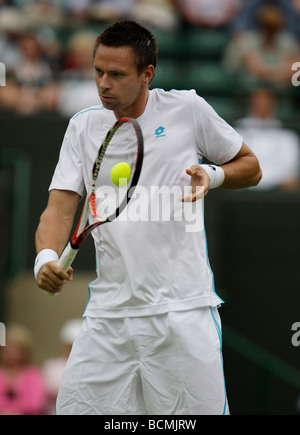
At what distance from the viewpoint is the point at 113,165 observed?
3.94 m

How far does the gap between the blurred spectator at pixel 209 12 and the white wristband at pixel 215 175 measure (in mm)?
6688

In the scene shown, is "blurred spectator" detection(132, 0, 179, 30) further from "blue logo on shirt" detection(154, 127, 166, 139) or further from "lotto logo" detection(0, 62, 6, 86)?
"blue logo on shirt" detection(154, 127, 166, 139)

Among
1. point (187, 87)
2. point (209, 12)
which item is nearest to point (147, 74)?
point (187, 87)

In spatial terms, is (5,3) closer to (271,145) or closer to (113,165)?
(271,145)

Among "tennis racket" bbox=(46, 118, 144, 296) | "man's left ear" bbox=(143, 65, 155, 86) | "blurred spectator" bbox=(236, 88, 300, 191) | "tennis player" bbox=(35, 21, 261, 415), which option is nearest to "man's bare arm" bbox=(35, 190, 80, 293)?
"tennis player" bbox=(35, 21, 261, 415)

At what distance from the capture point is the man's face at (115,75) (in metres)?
3.84

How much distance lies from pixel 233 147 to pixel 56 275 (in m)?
1.09

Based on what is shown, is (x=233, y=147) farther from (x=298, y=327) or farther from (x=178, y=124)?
(x=298, y=327)

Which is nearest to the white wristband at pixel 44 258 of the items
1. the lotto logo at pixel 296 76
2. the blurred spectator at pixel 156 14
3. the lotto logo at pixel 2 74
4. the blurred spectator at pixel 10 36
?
the lotto logo at pixel 2 74

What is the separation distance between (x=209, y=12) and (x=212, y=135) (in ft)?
21.8

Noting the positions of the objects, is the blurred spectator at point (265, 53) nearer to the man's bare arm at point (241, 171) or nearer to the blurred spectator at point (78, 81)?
the blurred spectator at point (78, 81)

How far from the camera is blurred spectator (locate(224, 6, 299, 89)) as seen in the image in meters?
9.43

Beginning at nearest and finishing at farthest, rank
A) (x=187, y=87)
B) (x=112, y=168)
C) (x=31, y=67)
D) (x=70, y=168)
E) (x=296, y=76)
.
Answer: (x=112, y=168) → (x=70, y=168) → (x=31, y=67) → (x=296, y=76) → (x=187, y=87)
